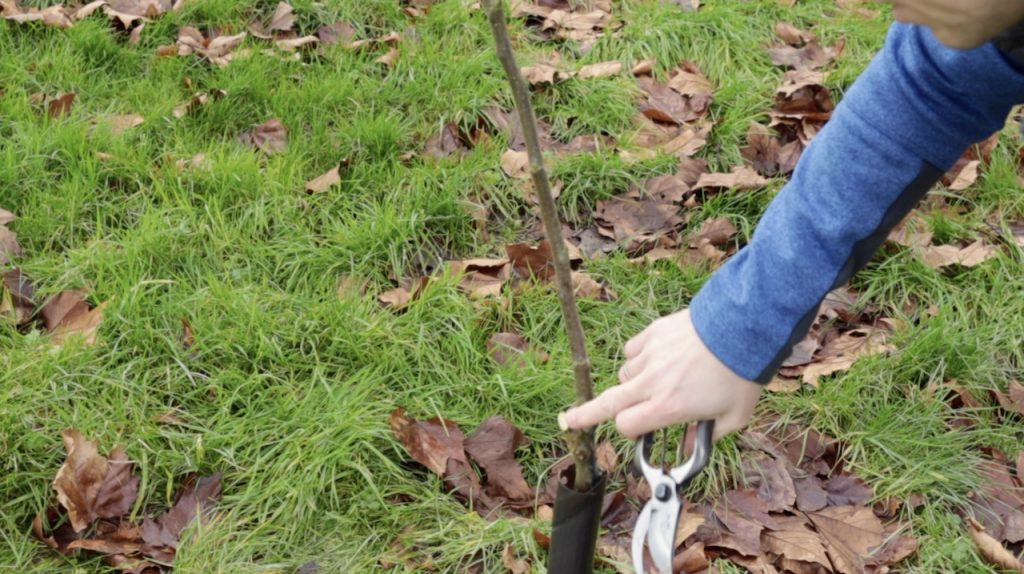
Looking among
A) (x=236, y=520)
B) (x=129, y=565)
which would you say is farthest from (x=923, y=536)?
(x=129, y=565)

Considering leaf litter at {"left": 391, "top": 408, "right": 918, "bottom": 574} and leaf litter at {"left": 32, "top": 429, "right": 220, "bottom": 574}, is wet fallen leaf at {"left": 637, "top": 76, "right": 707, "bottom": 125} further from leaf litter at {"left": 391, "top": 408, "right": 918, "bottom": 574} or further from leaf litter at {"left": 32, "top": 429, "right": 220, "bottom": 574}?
leaf litter at {"left": 32, "top": 429, "right": 220, "bottom": 574}

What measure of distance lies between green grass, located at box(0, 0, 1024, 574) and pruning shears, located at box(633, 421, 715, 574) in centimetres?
76

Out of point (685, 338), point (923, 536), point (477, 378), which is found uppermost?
point (685, 338)

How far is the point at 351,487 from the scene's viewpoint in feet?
7.38

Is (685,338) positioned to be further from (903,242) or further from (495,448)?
(903,242)

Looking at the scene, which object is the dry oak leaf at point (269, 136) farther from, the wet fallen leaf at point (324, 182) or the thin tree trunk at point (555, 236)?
the thin tree trunk at point (555, 236)

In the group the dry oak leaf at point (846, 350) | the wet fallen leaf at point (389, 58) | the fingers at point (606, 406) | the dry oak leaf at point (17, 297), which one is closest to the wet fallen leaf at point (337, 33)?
the wet fallen leaf at point (389, 58)

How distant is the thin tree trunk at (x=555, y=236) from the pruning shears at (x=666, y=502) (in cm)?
15

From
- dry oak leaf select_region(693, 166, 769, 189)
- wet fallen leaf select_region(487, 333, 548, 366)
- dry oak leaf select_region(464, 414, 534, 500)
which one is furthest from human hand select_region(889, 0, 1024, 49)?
dry oak leaf select_region(693, 166, 769, 189)

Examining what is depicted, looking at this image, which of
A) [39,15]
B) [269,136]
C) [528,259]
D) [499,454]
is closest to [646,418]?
[499,454]

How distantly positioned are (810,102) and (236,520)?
7.43 feet

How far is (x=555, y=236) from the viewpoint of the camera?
1.53 metres

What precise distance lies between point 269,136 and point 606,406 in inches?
81.1

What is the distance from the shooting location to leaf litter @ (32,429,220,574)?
83.4 inches
